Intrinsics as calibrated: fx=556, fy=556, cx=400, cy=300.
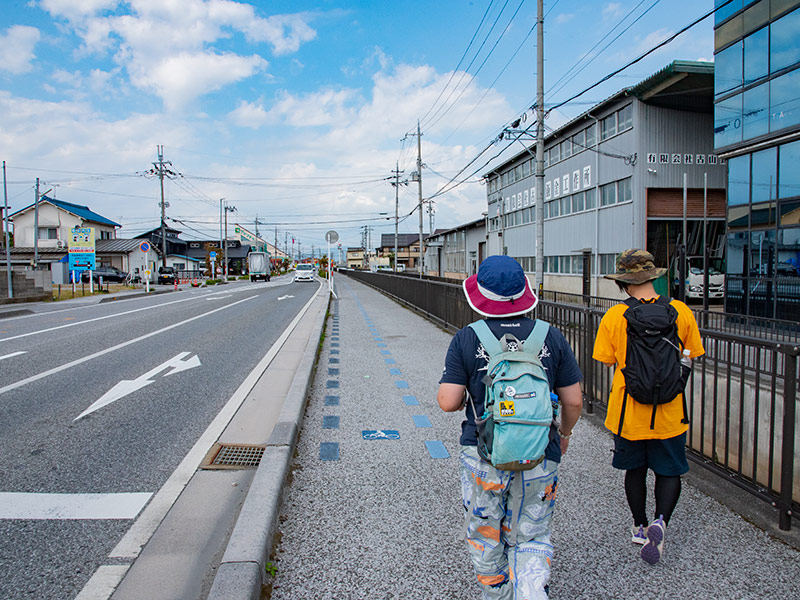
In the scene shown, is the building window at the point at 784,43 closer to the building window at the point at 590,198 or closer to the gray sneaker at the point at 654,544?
the building window at the point at 590,198

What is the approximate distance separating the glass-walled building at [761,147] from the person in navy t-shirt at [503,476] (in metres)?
15.7

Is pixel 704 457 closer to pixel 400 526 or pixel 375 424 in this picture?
pixel 400 526

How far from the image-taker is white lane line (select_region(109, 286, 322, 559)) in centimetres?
328

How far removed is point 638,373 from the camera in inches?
121

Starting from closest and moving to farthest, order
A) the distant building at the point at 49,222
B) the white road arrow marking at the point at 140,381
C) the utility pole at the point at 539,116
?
1. the white road arrow marking at the point at 140,381
2. the utility pole at the point at 539,116
3. the distant building at the point at 49,222

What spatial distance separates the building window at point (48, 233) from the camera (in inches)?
2151

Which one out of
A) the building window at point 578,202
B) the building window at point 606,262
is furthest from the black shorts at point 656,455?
the building window at point 578,202

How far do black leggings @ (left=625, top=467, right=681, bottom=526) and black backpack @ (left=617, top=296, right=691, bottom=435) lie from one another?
43 centimetres

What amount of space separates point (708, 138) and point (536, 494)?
97.5ft

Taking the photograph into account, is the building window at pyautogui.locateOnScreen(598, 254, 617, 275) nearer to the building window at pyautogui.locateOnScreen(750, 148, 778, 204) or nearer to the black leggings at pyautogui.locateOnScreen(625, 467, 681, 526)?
the building window at pyautogui.locateOnScreen(750, 148, 778, 204)

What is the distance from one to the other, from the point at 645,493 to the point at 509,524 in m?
1.33

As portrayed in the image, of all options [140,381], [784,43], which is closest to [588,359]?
[140,381]

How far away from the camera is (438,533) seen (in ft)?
11.2

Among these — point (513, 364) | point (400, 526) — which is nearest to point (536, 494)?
point (513, 364)
